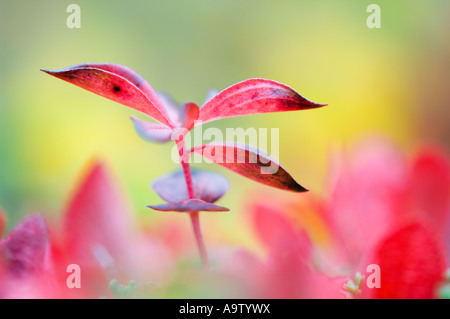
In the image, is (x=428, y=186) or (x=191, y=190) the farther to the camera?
(x=428, y=186)

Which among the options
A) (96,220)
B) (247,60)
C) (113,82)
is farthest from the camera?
→ (247,60)

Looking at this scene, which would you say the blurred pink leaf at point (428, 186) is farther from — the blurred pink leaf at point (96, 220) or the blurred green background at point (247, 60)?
the blurred green background at point (247, 60)

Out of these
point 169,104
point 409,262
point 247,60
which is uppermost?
point 247,60

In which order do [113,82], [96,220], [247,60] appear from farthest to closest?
[247,60], [96,220], [113,82]

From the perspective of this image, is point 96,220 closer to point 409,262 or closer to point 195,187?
point 195,187

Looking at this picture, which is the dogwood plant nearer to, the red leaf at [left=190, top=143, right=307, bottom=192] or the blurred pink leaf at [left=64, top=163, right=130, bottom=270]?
the red leaf at [left=190, top=143, right=307, bottom=192]

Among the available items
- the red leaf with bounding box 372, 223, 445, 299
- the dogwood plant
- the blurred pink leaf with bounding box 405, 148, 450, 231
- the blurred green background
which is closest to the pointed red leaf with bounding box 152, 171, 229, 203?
the dogwood plant

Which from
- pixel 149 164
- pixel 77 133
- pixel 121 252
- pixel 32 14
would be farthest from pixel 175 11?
pixel 121 252

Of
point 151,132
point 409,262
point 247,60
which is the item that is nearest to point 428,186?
point 409,262
